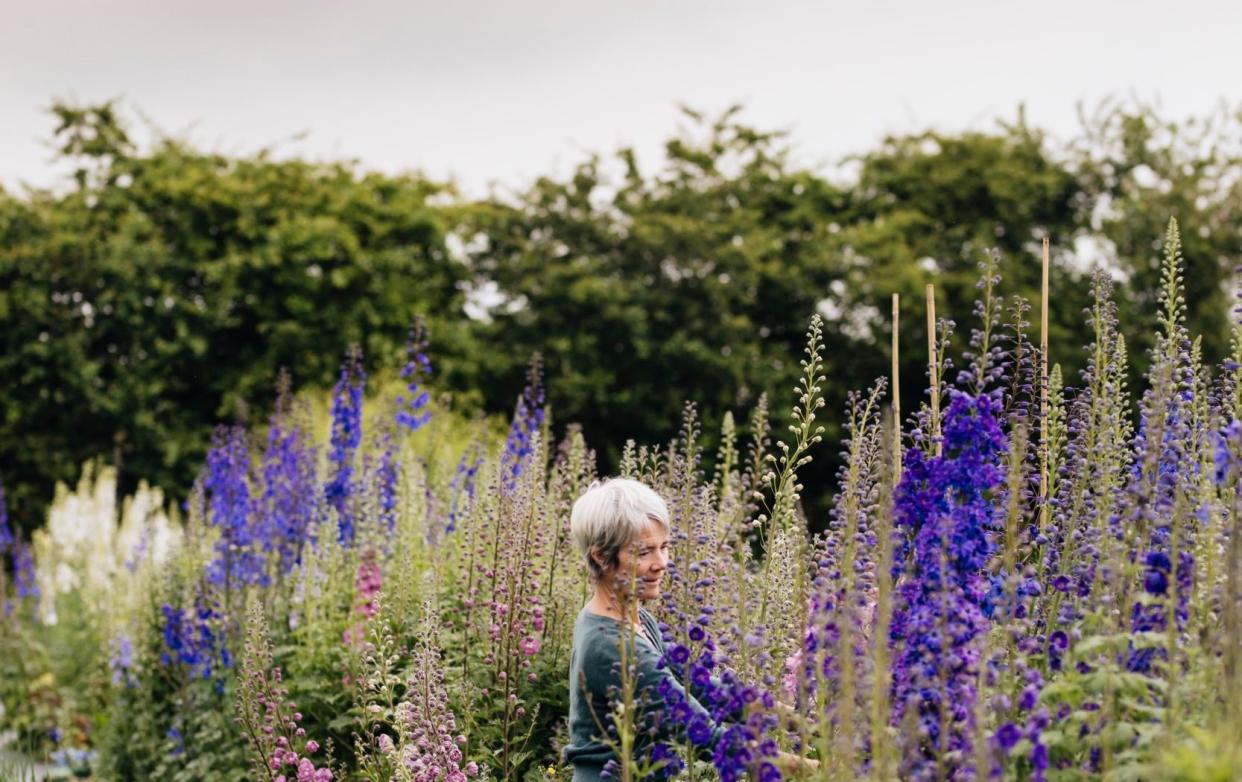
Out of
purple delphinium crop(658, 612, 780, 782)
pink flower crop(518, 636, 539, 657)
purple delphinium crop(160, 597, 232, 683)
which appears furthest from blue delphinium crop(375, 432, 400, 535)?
purple delphinium crop(658, 612, 780, 782)

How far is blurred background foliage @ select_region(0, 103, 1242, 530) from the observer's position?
48.6 ft

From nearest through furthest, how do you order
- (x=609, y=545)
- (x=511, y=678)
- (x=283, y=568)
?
(x=609, y=545) < (x=511, y=678) < (x=283, y=568)

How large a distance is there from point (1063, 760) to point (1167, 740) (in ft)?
1.60

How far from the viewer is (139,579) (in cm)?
862

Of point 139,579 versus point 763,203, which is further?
point 763,203

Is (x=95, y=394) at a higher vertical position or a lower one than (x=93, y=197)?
lower

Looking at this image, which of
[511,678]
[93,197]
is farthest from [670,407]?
[511,678]

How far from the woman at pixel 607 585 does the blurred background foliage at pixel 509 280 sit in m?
10.4

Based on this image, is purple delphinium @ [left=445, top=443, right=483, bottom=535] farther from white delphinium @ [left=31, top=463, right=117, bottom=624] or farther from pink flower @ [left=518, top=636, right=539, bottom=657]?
white delphinium @ [left=31, top=463, right=117, bottom=624]

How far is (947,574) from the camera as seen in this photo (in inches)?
115

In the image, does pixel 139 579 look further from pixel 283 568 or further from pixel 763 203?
pixel 763 203

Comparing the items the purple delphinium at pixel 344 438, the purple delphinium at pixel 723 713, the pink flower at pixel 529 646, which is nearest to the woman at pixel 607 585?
the purple delphinium at pixel 723 713

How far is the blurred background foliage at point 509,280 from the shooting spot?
1481cm

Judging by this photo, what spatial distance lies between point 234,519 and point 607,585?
4.47m
